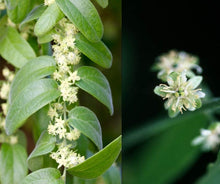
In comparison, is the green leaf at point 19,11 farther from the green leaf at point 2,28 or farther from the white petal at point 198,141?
the white petal at point 198,141

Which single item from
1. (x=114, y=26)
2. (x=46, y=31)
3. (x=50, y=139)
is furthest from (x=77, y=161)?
(x=114, y=26)

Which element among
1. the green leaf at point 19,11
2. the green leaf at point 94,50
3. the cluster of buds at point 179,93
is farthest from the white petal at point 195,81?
the green leaf at point 19,11

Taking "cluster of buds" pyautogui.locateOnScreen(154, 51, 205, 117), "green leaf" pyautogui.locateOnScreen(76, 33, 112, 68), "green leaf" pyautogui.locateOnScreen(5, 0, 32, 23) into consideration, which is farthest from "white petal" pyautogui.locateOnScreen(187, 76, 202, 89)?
"green leaf" pyautogui.locateOnScreen(5, 0, 32, 23)

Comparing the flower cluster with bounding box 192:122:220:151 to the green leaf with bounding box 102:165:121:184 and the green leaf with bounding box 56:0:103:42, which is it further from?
the green leaf with bounding box 56:0:103:42

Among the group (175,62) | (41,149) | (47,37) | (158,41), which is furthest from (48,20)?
(158,41)

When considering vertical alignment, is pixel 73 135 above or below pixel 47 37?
below

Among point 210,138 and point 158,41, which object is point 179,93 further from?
point 158,41

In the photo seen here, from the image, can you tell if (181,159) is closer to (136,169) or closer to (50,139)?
(136,169)

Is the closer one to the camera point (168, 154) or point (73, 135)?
point (73, 135)
